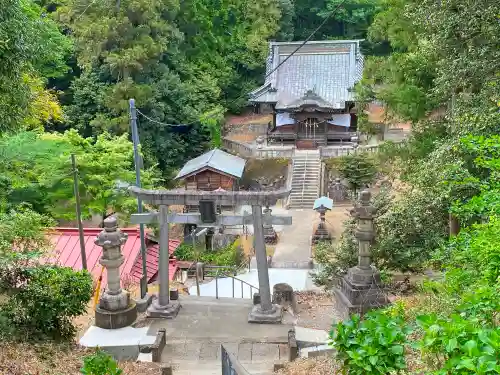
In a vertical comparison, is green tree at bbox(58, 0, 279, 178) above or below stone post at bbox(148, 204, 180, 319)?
above

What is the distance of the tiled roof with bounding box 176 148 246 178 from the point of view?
2558 cm

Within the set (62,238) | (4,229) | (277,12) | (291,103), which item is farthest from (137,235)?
(277,12)

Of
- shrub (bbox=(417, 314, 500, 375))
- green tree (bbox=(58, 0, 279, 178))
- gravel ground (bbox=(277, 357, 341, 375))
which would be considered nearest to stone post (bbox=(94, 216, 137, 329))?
gravel ground (bbox=(277, 357, 341, 375))

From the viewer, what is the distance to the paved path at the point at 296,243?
21.4 m

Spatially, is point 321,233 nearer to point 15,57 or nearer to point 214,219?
point 214,219

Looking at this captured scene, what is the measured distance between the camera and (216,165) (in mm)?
25688

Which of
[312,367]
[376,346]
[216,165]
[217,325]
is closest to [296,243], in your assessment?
[216,165]

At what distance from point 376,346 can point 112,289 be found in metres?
8.43

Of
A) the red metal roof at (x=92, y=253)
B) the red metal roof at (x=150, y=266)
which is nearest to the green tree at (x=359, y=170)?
the red metal roof at (x=150, y=266)

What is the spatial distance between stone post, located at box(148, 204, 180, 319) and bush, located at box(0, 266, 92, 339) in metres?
2.36

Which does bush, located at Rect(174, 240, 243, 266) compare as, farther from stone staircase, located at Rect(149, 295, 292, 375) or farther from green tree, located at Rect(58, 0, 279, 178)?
stone staircase, located at Rect(149, 295, 292, 375)

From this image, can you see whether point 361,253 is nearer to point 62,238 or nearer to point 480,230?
point 480,230

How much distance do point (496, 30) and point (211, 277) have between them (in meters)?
11.9

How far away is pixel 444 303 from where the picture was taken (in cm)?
716
